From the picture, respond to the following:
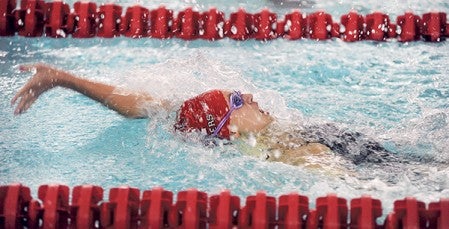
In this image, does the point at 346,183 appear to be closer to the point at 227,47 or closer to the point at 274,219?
the point at 274,219

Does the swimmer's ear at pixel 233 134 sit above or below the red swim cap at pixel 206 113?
below

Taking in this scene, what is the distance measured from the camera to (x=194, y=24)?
13.7ft

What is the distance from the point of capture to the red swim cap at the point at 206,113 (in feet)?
8.89

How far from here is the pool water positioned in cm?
267

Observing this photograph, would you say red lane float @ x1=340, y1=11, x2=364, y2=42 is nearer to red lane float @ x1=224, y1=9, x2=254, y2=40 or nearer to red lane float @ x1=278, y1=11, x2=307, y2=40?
red lane float @ x1=278, y1=11, x2=307, y2=40

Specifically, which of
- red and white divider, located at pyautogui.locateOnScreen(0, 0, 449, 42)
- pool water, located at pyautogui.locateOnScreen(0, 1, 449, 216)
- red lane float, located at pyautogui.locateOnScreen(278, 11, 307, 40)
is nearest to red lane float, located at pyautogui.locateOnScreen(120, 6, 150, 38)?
A: red and white divider, located at pyautogui.locateOnScreen(0, 0, 449, 42)

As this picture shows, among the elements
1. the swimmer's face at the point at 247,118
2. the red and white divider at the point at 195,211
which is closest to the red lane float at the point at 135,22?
the swimmer's face at the point at 247,118

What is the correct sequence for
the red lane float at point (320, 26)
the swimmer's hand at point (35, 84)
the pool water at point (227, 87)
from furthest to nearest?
the red lane float at point (320, 26) < the pool water at point (227, 87) < the swimmer's hand at point (35, 84)

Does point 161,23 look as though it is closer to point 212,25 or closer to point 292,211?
point 212,25

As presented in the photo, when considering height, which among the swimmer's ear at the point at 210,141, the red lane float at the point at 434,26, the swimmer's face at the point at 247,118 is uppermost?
the red lane float at the point at 434,26

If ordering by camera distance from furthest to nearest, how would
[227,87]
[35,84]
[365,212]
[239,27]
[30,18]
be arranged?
[239,27]
[30,18]
[227,87]
[35,84]
[365,212]

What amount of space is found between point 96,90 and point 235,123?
630mm

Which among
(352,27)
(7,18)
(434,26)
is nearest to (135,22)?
(7,18)

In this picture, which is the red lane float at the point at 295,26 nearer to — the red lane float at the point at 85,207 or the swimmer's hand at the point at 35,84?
the swimmer's hand at the point at 35,84
